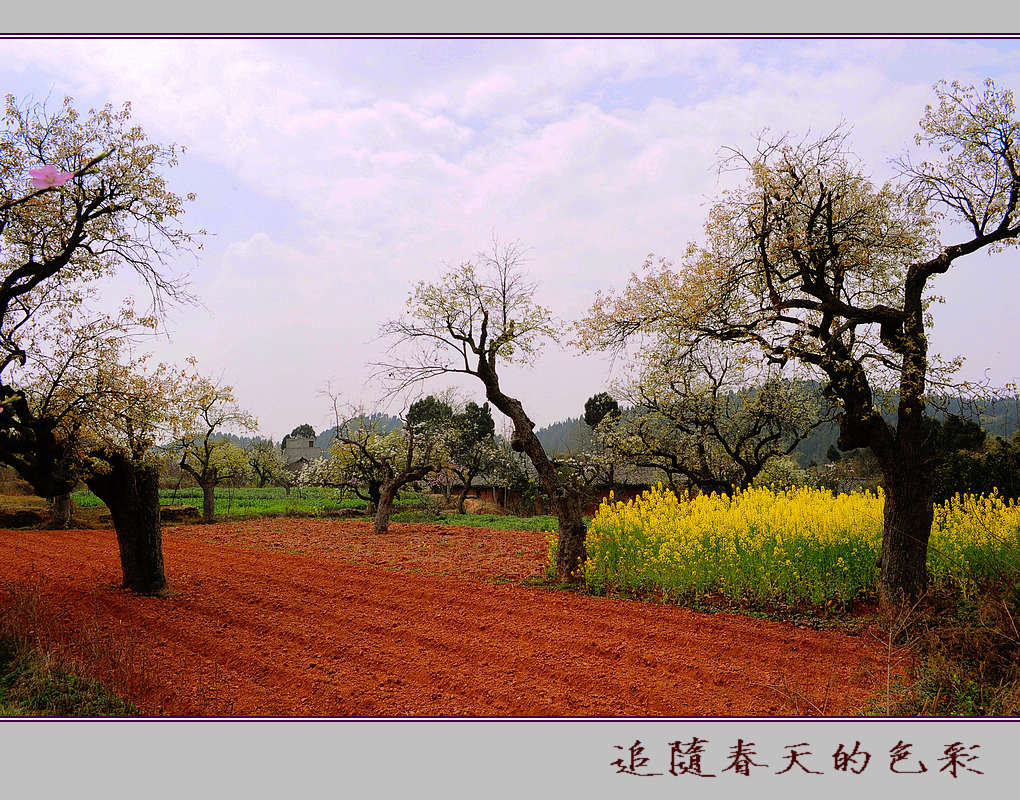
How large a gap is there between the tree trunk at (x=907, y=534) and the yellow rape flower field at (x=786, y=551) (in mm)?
357

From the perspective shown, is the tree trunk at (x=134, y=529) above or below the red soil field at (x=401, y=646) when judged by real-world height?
above

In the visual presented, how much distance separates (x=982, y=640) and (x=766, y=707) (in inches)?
55.9

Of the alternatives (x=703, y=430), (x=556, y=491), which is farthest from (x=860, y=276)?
(x=703, y=430)

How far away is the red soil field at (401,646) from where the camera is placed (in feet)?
12.8

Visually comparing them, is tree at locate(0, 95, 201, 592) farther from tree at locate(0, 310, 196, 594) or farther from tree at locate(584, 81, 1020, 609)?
tree at locate(584, 81, 1020, 609)

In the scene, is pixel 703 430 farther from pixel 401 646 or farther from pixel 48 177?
pixel 48 177

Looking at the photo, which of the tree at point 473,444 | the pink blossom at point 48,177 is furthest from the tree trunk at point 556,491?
the tree at point 473,444

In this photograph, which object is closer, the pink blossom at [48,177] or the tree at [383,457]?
the pink blossom at [48,177]

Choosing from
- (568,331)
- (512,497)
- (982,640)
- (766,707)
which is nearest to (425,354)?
(568,331)

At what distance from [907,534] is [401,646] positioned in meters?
4.14

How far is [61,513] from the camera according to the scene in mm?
7172

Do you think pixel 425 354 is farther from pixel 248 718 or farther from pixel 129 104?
pixel 248 718

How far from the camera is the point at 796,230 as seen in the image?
5402mm

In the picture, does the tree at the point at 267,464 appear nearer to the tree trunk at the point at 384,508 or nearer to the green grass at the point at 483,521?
the tree trunk at the point at 384,508
